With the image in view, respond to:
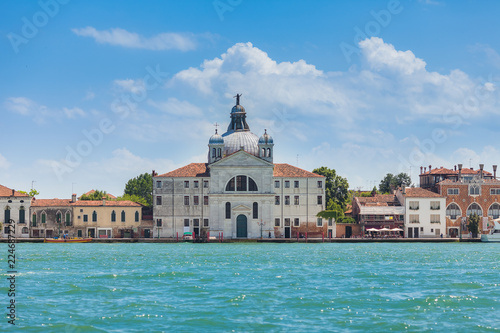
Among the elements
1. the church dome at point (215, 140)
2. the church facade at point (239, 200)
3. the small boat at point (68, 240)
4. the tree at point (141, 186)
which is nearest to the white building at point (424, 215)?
the church facade at point (239, 200)

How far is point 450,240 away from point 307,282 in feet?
142

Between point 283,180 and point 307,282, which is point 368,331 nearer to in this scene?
point 307,282

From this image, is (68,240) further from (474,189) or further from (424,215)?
(474,189)

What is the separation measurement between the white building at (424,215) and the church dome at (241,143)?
50.8 feet

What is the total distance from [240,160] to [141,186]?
41555 mm

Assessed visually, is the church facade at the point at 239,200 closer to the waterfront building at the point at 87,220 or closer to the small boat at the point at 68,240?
the waterfront building at the point at 87,220

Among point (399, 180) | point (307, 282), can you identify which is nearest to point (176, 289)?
point (307, 282)

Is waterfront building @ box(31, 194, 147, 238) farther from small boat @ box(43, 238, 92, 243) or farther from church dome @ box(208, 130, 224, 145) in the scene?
church dome @ box(208, 130, 224, 145)

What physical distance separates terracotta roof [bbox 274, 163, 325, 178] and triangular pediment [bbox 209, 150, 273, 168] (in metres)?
2.41

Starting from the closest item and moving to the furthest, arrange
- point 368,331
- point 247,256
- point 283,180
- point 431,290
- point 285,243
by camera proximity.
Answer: point 368,331
point 431,290
point 247,256
point 285,243
point 283,180

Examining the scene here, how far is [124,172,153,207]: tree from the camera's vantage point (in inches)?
4370

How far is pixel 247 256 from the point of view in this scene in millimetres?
48500

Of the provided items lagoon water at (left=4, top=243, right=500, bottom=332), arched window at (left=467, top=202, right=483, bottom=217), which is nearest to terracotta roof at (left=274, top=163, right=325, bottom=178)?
arched window at (left=467, top=202, right=483, bottom=217)

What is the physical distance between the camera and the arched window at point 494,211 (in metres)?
77.6
